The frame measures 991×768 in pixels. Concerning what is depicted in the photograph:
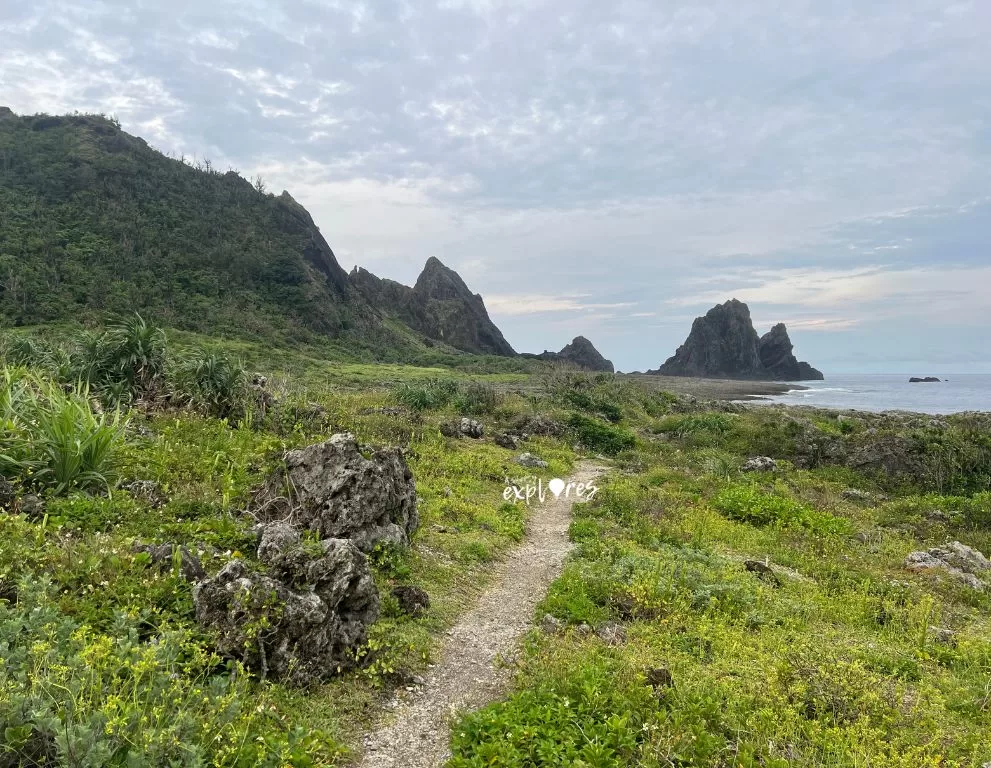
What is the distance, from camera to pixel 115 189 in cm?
9919

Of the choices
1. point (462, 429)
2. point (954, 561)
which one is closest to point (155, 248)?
point (462, 429)

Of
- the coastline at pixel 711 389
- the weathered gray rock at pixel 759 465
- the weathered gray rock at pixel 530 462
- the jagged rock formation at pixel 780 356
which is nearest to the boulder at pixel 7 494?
the weathered gray rock at pixel 530 462

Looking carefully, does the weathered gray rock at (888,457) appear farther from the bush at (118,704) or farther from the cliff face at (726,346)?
the cliff face at (726,346)

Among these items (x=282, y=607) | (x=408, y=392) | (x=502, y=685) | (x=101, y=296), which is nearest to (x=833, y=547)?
(x=502, y=685)

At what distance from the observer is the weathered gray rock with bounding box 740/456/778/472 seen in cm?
1978

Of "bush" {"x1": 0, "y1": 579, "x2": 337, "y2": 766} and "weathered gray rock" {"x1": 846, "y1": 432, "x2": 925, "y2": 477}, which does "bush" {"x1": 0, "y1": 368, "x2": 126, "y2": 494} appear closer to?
"bush" {"x1": 0, "y1": 579, "x2": 337, "y2": 766}

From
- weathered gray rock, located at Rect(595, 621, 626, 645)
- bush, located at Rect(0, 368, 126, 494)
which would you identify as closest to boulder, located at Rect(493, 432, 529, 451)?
weathered gray rock, located at Rect(595, 621, 626, 645)

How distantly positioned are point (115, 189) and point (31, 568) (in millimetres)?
119533

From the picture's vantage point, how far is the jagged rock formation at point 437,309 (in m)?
151

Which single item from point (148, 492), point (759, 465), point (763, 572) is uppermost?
point (148, 492)

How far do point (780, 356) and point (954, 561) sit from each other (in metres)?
188

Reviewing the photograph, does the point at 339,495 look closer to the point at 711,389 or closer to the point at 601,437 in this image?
the point at 601,437

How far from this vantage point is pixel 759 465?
20.0m

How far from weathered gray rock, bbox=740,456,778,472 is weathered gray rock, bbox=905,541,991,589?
26.5ft
